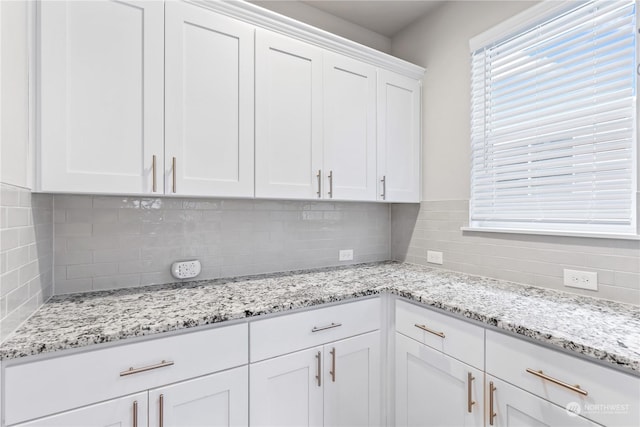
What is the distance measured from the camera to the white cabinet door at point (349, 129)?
1.88m

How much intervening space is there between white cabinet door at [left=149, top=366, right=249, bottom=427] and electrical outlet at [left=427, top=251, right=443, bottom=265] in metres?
1.48

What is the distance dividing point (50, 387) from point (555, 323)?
1.66 meters

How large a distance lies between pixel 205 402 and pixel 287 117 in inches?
53.7

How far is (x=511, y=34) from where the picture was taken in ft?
5.92

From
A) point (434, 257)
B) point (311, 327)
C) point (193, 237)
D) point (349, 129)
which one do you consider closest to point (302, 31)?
point (349, 129)

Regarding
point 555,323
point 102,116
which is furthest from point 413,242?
point 102,116

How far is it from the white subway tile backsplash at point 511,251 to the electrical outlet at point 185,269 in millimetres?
1509

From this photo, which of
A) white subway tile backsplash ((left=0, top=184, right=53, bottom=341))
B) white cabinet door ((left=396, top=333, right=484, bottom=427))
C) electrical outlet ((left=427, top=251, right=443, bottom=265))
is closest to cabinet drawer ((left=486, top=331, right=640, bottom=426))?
white cabinet door ((left=396, top=333, right=484, bottom=427))

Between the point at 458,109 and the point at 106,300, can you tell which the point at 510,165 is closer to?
the point at 458,109

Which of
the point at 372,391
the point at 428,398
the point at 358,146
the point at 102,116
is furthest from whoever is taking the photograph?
the point at 358,146

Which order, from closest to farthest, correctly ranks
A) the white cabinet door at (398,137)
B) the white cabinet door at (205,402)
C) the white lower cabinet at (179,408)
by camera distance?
the white lower cabinet at (179,408) < the white cabinet door at (205,402) < the white cabinet door at (398,137)

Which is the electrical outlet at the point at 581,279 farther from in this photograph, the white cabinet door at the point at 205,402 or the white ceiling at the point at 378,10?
the white ceiling at the point at 378,10

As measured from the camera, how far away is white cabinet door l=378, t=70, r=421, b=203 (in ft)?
6.91

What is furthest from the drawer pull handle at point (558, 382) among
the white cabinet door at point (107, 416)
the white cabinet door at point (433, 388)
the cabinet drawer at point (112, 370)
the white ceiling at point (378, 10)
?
the white ceiling at point (378, 10)
